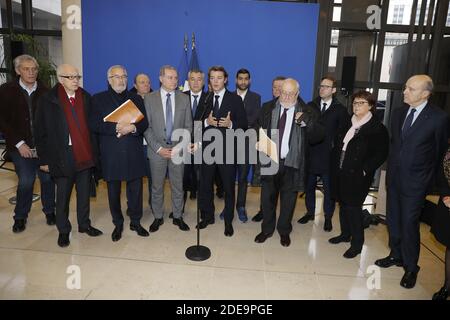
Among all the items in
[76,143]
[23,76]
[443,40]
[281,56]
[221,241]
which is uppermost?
[443,40]

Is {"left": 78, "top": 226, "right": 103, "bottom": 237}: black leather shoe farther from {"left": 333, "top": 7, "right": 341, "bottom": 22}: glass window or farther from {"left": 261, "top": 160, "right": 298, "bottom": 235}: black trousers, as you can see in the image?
{"left": 333, "top": 7, "right": 341, "bottom": 22}: glass window

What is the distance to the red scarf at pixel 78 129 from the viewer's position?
3.00 metres

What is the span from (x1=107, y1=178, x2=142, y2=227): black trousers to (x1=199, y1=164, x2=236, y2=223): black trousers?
0.71m

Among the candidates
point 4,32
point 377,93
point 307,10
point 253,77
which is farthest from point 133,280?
point 4,32

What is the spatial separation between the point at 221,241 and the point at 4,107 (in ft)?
8.84

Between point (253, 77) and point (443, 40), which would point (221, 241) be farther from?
point (443, 40)

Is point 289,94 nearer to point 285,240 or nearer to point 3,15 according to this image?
point 285,240

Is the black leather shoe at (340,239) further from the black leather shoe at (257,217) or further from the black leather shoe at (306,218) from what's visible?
the black leather shoe at (257,217)

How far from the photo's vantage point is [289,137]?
3.18 meters

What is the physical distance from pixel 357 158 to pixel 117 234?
2.53m

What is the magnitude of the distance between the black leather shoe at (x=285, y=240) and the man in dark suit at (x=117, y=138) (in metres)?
1.63

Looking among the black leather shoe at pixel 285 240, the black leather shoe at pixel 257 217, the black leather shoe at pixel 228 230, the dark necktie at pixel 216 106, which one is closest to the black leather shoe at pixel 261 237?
the black leather shoe at pixel 285 240

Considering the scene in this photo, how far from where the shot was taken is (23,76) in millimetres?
3365
